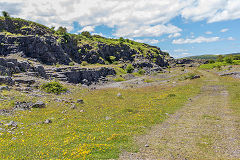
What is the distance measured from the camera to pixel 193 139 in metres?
15.6

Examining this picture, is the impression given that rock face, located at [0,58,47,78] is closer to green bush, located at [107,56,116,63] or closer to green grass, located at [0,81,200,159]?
green grass, located at [0,81,200,159]

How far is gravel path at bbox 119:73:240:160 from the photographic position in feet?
41.4

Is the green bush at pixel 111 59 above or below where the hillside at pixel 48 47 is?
below

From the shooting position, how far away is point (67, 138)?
52.6 ft

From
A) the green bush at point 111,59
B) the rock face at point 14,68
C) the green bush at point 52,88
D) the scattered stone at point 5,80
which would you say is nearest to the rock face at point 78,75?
the rock face at point 14,68

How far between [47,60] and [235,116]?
81.1 metres

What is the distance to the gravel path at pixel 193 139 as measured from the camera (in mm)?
12630

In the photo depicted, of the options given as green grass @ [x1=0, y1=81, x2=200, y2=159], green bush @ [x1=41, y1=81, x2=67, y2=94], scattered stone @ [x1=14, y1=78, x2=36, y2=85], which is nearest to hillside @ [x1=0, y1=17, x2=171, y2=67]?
scattered stone @ [x1=14, y1=78, x2=36, y2=85]

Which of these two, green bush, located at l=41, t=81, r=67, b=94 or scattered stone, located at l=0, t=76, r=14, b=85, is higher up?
scattered stone, located at l=0, t=76, r=14, b=85

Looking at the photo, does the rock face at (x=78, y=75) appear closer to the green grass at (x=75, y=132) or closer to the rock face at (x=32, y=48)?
the rock face at (x=32, y=48)

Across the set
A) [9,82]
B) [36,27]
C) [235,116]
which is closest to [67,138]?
[235,116]

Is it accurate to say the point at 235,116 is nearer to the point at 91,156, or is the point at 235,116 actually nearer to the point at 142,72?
the point at 91,156

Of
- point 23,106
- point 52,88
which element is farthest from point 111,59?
point 23,106

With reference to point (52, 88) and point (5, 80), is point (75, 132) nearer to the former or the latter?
point (52, 88)
